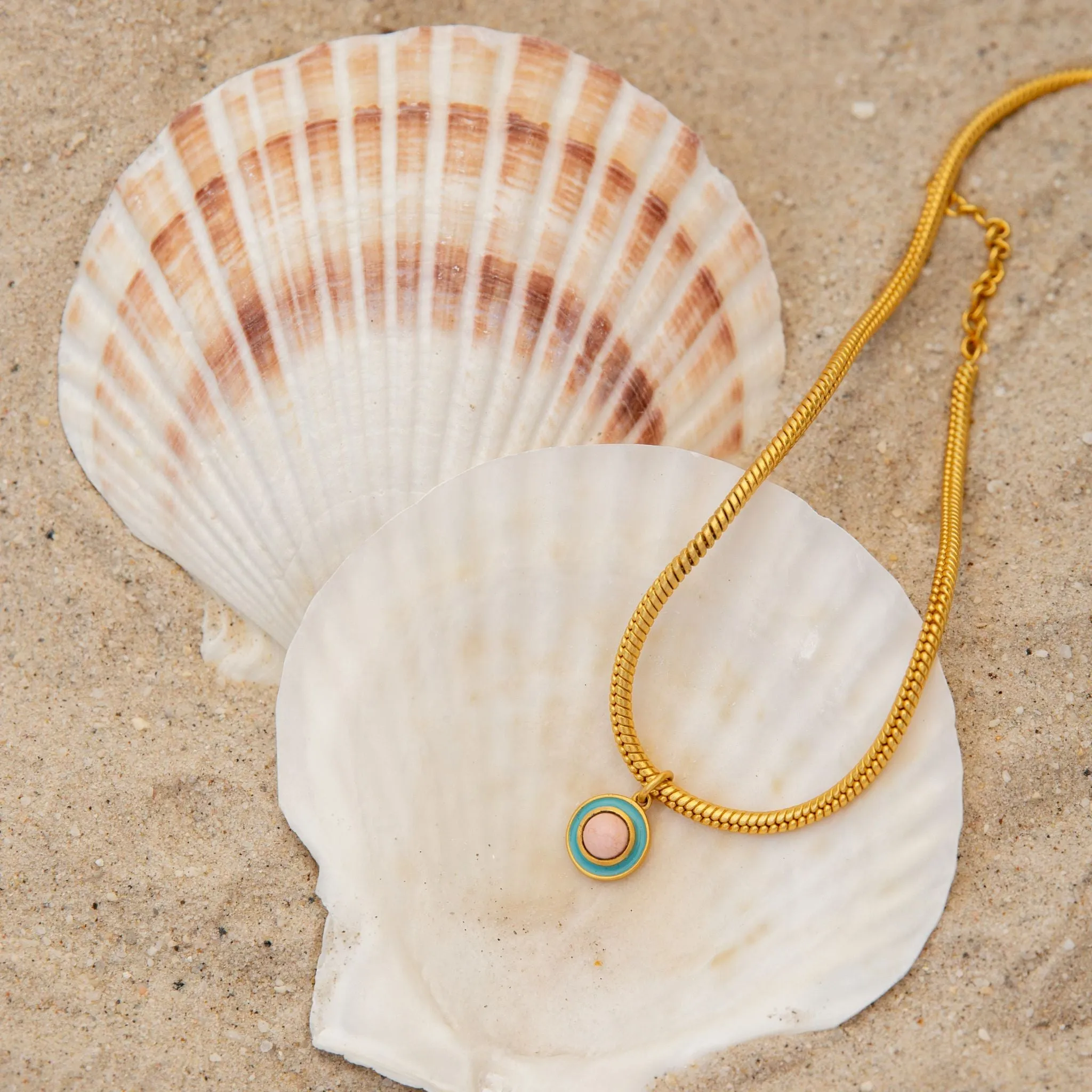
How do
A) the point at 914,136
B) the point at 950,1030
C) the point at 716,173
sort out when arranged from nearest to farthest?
the point at 950,1030, the point at 716,173, the point at 914,136

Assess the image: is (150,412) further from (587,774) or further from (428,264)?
(587,774)

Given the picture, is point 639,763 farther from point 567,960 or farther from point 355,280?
point 355,280

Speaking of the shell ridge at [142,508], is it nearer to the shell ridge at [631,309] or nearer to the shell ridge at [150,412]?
the shell ridge at [150,412]

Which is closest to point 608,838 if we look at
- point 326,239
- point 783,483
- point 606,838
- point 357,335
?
point 606,838

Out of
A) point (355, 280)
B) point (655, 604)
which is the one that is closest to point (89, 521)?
point (355, 280)

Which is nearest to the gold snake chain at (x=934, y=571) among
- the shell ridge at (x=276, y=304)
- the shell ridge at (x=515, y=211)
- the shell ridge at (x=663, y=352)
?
the shell ridge at (x=663, y=352)

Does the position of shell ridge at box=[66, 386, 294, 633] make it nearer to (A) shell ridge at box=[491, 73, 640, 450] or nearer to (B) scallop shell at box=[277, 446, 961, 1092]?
A: (B) scallop shell at box=[277, 446, 961, 1092]
